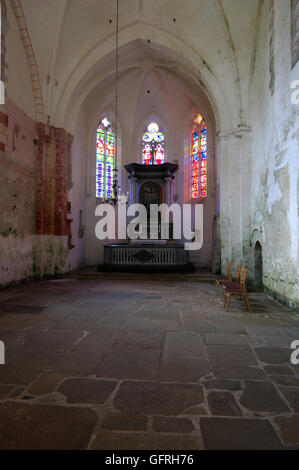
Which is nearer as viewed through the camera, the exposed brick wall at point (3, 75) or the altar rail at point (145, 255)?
the exposed brick wall at point (3, 75)

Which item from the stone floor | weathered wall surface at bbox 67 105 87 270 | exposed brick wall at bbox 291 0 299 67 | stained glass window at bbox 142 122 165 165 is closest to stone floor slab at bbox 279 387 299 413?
the stone floor

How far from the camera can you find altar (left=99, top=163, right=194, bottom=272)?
37.0 feet

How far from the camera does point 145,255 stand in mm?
11336

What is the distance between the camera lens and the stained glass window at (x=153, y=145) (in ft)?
50.1

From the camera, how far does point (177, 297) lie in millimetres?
6781

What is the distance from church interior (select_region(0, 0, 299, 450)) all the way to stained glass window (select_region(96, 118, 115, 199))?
76mm

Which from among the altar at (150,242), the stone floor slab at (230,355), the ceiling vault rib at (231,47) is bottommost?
the stone floor slab at (230,355)

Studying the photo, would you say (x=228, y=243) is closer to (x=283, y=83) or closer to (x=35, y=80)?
(x=283, y=83)

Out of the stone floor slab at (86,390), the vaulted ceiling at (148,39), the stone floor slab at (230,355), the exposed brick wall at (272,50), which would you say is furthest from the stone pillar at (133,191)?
the stone floor slab at (86,390)

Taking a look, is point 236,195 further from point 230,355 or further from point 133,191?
point 230,355

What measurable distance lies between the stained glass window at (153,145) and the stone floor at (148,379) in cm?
1120

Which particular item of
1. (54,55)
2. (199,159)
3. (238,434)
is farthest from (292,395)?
(199,159)

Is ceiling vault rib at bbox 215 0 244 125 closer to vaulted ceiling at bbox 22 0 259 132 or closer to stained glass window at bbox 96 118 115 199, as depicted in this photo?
vaulted ceiling at bbox 22 0 259 132

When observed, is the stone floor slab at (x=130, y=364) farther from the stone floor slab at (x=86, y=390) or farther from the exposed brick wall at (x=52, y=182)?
the exposed brick wall at (x=52, y=182)
